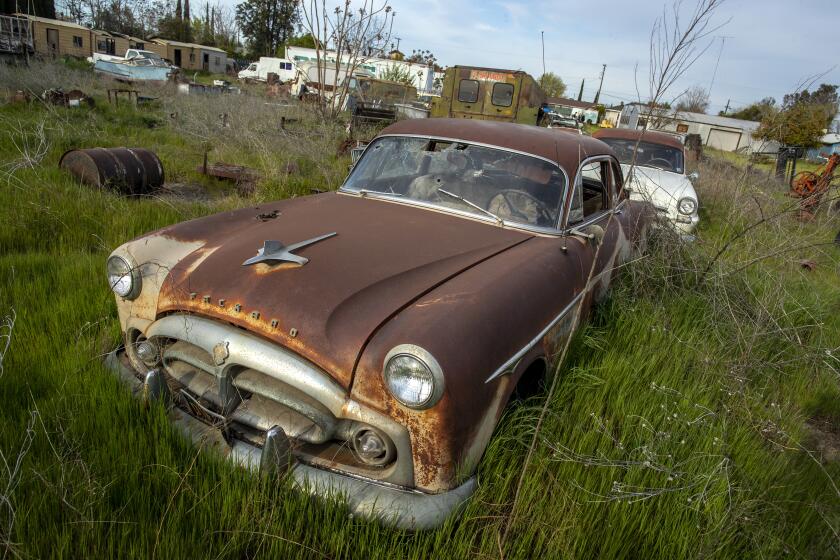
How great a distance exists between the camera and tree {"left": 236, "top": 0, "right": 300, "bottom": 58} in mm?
51438

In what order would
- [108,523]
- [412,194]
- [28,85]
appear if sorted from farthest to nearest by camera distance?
[28,85] → [412,194] → [108,523]

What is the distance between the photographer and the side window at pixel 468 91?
46.1 ft

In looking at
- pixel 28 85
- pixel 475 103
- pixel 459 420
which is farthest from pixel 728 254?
pixel 28 85

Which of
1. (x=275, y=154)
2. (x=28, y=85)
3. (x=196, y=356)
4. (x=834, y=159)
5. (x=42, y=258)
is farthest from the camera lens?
(x=28, y=85)

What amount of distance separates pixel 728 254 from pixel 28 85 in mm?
13789

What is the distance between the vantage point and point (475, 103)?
555 inches

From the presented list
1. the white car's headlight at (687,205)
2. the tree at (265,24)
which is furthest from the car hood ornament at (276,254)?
the tree at (265,24)

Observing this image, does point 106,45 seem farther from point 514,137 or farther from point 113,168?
point 514,137

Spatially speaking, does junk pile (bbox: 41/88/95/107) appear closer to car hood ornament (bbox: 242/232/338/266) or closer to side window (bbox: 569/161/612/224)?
car hood ornament (bbox: 242/232/338/266)

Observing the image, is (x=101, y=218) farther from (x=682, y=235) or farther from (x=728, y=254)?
(x=728, y=254)

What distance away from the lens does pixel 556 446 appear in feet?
7.57

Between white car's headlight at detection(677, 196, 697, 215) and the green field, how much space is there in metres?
2.24

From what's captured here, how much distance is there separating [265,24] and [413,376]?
194 feet

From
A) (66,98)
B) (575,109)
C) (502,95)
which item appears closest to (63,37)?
(66,98)
